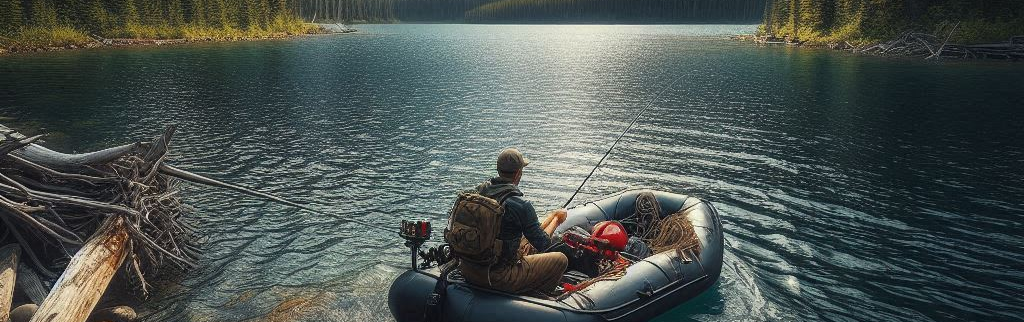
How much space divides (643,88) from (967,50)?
34.7 metres

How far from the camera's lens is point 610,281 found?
33.9ft

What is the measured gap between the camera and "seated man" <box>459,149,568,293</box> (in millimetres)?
8883

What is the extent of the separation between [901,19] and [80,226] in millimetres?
77810

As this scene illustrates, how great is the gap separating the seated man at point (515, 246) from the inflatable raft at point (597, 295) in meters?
0.26

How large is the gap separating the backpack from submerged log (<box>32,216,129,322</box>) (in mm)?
5586

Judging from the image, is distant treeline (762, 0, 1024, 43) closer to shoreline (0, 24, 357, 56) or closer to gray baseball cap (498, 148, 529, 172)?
gray baseball cap (498, 148, 529, 172)

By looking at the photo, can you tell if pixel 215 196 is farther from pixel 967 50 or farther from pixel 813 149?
pixel 967 50

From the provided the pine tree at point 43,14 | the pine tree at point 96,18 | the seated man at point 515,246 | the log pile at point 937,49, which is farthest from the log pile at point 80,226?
the pine tree at point 96,18

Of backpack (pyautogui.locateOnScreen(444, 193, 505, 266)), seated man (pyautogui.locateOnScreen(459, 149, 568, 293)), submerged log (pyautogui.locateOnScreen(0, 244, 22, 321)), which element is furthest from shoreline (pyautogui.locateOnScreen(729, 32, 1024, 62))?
submerged log (pyautogui.locateOnScreen(0, 244, 22, 321))

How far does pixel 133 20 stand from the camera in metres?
93.9

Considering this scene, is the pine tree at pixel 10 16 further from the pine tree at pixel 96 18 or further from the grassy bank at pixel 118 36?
the pine tree at pixel 96 18

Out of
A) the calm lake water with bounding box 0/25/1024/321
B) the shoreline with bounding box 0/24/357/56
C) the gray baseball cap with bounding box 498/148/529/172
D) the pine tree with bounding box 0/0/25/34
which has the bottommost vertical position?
the calm lake water with bounding box 0/25/1024/321

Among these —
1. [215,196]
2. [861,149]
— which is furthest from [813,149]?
[215,196]

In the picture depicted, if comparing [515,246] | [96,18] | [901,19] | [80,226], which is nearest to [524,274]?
[515,246]
